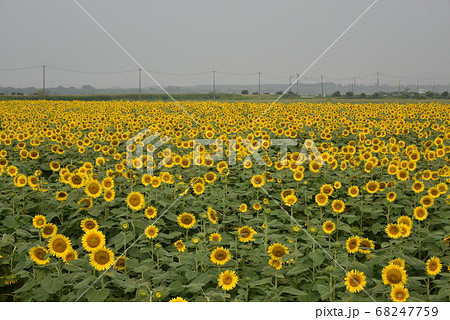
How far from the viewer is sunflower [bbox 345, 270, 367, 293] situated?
3240 mm

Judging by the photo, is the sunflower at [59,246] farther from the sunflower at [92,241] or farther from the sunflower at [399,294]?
the sunflower at [399,294]

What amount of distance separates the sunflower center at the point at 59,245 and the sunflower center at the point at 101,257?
418 mm

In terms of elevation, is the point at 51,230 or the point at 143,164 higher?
the point at 143,164

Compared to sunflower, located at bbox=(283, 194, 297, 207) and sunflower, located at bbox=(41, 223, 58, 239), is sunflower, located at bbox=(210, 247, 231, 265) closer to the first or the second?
sunflower, located at bbox=(283, 194, 297, 207)

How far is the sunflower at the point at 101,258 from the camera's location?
139 inches

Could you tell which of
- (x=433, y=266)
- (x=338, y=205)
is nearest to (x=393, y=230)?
(x=433, y=266)

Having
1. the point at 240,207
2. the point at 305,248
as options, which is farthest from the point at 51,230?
the point at 305,248

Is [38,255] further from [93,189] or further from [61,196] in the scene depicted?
[61,196]

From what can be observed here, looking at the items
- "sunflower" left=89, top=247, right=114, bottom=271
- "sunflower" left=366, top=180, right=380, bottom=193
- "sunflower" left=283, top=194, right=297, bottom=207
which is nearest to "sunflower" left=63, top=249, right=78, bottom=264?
"sunflower" left=89, top=247, right=114, bottom=271

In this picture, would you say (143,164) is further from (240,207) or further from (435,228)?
(435,228)

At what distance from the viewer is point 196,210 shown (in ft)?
18.1

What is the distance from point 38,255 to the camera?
376cm

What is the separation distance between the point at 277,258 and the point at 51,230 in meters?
2.55

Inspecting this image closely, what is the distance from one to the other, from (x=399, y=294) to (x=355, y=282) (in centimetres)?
38
